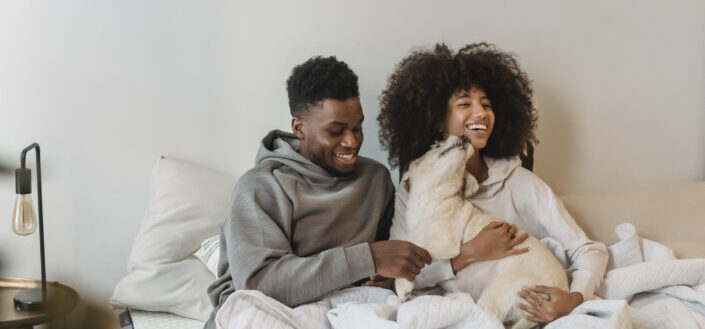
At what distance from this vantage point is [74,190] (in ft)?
5.64

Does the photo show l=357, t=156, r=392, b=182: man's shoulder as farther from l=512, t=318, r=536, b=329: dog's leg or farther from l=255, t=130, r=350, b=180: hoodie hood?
l=512, t=318, r=536, b=329: dog's leg

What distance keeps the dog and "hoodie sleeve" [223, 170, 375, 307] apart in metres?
0.12

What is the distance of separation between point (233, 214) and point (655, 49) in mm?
1601

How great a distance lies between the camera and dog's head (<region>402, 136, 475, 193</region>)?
1444mm

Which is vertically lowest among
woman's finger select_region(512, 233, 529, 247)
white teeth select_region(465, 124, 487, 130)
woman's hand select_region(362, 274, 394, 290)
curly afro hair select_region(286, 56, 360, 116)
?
woman's hand select_region(362, 274, 394, 290)

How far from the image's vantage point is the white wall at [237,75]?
1.67 metres

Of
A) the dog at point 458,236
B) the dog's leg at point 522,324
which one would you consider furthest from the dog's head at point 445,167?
the dog's leg at point 522,324

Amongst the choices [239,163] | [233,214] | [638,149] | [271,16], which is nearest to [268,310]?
[233,214]

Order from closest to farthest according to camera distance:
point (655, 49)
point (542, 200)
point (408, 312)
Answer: point (408, 312) < point (542, 200) < point (655, 49)

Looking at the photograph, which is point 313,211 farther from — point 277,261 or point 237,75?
point 237,75

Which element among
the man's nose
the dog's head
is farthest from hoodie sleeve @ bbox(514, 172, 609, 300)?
the man's nose

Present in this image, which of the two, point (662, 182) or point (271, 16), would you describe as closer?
point (271, 16)

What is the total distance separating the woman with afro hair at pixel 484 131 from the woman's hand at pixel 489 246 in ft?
0.08

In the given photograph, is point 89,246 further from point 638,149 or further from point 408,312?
point 638,149
